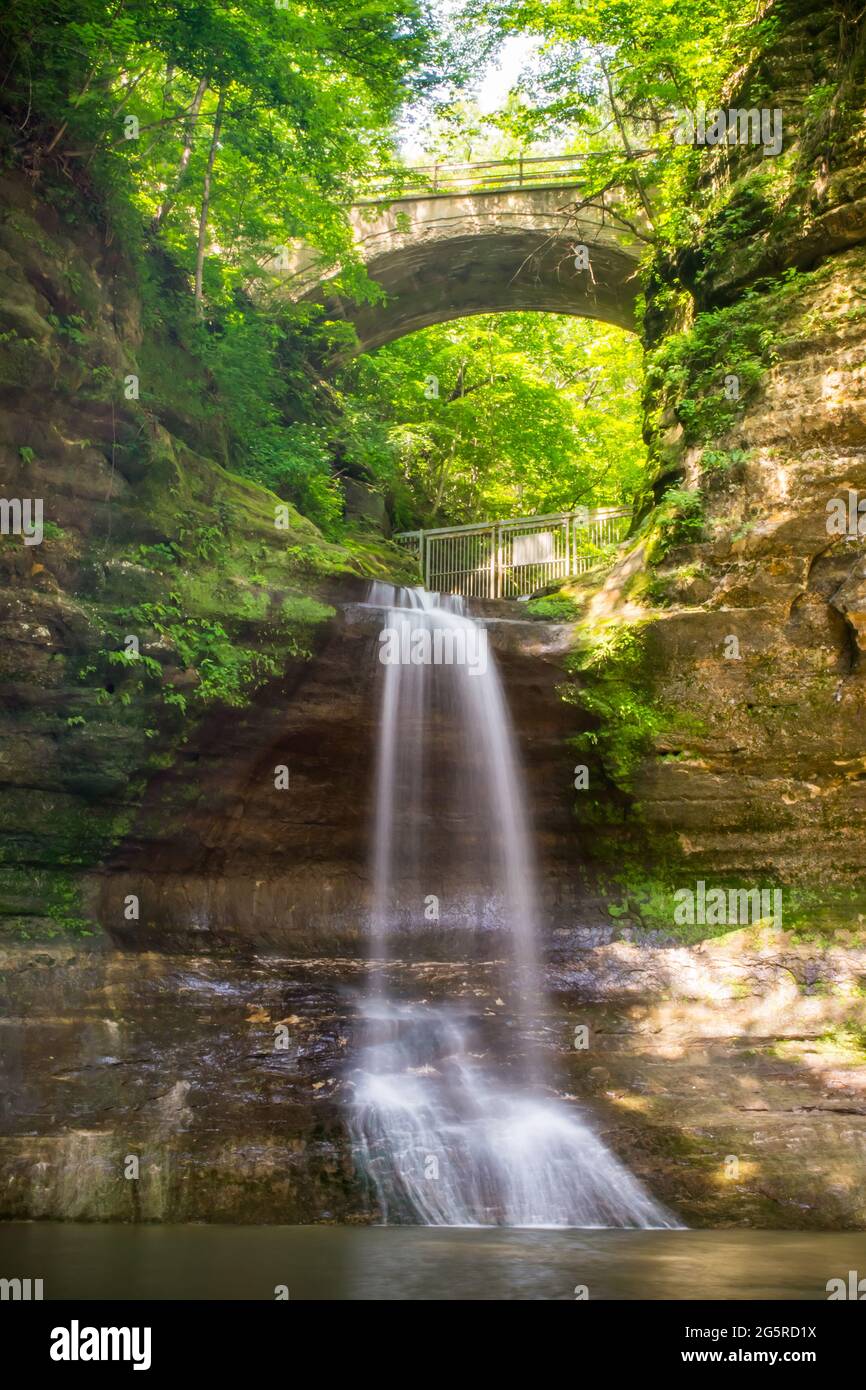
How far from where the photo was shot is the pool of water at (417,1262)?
5508 mm

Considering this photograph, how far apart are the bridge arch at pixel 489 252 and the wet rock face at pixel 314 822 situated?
10259 mm

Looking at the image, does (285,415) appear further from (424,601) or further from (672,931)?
(672,931)

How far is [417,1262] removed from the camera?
6.42m

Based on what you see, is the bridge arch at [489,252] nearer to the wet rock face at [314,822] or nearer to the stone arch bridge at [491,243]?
the stone arch bridge at [491,243]

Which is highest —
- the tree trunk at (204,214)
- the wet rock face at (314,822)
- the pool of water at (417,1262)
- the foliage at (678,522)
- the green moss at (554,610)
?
the tree trunk at (204,214)

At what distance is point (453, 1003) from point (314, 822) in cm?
294

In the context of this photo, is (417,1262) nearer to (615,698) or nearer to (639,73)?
(615,698)

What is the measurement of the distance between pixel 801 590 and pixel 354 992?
23.4 ft

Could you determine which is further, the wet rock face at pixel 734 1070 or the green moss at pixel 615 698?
the green moss at pixel 615 698

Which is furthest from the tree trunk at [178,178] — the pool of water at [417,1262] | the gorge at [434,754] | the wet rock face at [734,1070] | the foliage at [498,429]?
the pool of water at [417,1262]

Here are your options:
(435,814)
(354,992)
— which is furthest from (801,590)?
(354,992)

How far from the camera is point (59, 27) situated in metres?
11.8

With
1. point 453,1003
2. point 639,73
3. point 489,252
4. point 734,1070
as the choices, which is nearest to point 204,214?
point 639,73

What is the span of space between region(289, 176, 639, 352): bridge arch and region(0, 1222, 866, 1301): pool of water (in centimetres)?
1704
